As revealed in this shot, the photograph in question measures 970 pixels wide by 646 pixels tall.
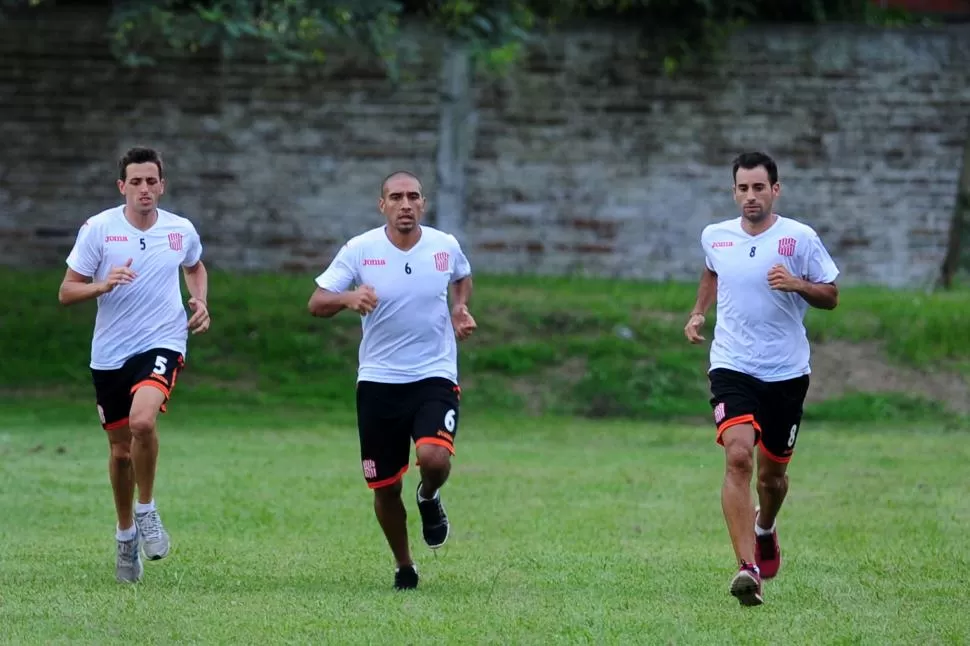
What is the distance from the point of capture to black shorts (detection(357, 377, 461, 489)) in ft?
31.3

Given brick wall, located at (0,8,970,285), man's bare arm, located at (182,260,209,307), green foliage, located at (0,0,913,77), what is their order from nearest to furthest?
man's bare arm, located at (182,260,209,307)
green foliage, located at (0,0,913,77)
brick wall, located at (0,8,970,285)

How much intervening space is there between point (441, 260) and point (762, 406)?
6.40 ft

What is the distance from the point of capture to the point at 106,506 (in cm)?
1323

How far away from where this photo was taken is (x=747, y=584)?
8.77m

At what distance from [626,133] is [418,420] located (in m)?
14.5

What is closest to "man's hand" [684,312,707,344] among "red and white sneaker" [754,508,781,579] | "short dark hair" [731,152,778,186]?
"short dark hair" [731,152,778,186]

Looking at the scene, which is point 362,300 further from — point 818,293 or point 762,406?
point 818,293

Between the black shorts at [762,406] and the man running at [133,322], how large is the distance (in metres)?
3.00

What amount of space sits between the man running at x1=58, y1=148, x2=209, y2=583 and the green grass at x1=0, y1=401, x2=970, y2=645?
0.50 m

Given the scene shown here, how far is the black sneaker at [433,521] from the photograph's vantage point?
974cm

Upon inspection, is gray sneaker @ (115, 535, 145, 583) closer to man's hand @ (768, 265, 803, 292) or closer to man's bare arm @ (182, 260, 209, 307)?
man's bare arm @ (182, 260, 209, 307)

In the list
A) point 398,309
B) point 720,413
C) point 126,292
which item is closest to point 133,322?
point 126,292

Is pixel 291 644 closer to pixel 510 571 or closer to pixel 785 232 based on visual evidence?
pixel 510 571

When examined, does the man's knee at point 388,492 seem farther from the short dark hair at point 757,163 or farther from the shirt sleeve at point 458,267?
the short dark hair at point 757,163
